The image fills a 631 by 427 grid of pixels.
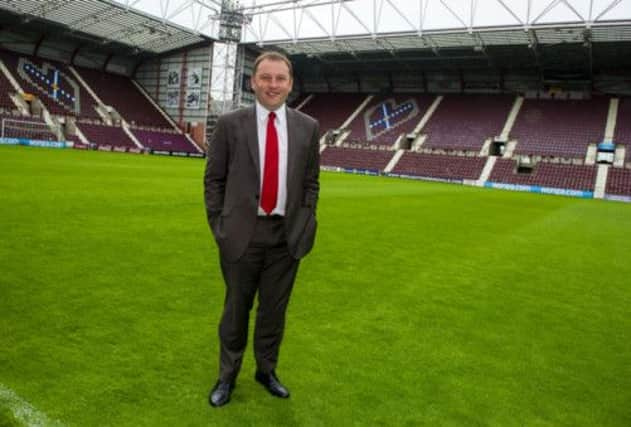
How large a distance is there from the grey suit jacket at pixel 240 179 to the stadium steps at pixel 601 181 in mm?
38519

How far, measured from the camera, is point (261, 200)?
300 cm

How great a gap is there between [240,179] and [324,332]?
6.46 ft

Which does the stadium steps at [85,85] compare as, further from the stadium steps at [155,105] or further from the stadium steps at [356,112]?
the stadium steps at [356,112]

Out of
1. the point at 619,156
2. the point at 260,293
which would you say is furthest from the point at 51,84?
the point at 260,293

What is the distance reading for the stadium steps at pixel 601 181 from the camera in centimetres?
3591

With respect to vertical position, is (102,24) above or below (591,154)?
above

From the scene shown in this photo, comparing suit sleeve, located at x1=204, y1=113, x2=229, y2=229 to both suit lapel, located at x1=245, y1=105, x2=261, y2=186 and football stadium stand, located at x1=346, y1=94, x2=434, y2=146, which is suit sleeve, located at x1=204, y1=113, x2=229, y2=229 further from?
football stadium stand, located at x1=346, y1=94, x2=434, y2=146

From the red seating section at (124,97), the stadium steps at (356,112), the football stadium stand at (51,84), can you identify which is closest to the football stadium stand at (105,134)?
the football stadium stand at (51,84)

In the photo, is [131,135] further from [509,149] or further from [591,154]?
[591,154]

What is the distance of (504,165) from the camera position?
41.6 m

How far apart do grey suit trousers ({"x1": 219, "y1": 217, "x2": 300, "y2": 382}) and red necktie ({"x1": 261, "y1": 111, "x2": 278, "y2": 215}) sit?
128 mm

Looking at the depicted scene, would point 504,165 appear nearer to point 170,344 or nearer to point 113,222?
point 113,222

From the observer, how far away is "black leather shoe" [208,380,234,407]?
302cm

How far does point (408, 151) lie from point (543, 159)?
1163 centimetres
